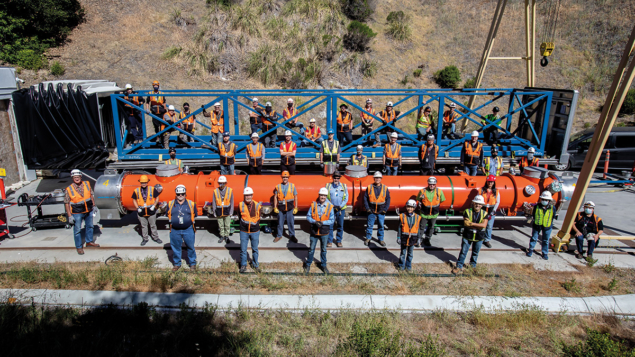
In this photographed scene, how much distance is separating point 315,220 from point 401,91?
680cm

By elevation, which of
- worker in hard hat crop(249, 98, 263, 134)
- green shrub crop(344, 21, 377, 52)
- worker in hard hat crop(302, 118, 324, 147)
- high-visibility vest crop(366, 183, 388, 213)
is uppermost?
green shrub crop(344, 21, 377, 52)

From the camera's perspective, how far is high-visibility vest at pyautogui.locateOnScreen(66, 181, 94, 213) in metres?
8.58

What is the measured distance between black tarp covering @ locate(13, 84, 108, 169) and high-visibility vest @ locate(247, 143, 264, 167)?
4.58 metres

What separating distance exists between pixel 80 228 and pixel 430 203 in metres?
7.72

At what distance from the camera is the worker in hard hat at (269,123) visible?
12.0 meters

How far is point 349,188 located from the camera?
988 cm

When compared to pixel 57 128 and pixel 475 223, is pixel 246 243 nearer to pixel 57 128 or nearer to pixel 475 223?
pixel 475 223

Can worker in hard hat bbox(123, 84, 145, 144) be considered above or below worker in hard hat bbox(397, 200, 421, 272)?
above

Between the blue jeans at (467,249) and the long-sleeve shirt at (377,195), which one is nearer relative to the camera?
the blue jeans at (467,249)

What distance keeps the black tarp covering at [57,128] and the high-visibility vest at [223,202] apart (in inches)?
195

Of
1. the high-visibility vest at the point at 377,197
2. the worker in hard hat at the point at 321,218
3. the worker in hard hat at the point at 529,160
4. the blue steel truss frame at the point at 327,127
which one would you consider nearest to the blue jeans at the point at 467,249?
the high-visibility vest at the point at 377,197

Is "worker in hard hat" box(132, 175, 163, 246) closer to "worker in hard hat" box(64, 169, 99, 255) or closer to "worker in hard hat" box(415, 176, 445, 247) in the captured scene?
"worker in hard hat" box(64, 169, 99, 255)

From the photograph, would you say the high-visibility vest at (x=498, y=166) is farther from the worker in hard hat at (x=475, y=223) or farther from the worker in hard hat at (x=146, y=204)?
the worker in hard hat at (x=146, y=204)

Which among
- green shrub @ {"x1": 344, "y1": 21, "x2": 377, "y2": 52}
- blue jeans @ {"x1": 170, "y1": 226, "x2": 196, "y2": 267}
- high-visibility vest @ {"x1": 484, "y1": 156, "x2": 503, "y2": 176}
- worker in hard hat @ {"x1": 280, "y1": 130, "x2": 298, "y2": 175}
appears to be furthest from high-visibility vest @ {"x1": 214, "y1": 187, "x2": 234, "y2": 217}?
green shrub @ {"x1": 344, "y1": 21, "x2": 377, "y2": 52}
